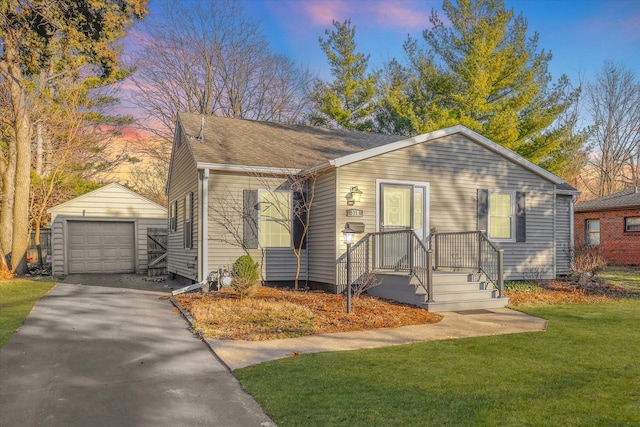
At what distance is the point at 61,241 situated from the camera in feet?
53.6

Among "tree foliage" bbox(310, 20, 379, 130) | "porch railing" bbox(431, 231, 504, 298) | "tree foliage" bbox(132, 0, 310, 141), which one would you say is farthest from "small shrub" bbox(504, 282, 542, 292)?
"tree foliage" bbox(132, 0, 310, 141)

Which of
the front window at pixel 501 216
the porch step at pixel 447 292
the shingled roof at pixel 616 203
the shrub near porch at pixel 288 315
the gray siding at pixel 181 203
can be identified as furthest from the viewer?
the shingled roof at pixel 616 203

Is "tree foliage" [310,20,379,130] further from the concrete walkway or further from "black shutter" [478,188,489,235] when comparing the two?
the concrete walkway

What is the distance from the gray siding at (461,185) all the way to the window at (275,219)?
1705mm

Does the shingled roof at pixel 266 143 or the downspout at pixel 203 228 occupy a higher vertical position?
the shingled roof at pixel 266 143

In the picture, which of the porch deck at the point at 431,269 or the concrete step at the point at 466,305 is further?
the porch deck at the point at 431,269

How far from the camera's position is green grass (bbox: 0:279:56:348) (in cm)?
733

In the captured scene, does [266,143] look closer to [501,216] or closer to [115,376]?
[501,216]

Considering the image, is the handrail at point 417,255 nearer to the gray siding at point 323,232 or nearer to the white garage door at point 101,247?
the gray siding at point 323,232

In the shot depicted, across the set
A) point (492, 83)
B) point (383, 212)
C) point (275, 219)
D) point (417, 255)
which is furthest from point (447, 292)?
point (492, 83)

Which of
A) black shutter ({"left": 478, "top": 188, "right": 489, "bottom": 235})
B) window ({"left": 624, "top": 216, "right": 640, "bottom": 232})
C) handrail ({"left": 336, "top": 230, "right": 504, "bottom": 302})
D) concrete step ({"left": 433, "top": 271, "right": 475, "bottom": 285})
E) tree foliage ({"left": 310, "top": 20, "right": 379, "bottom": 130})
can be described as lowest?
concrete step ({"left": 433, "top": 271, "right": 475, "bottom": 285})

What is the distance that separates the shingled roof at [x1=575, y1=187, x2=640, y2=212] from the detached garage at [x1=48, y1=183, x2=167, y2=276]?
19.3m

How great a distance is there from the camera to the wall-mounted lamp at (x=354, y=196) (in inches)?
422

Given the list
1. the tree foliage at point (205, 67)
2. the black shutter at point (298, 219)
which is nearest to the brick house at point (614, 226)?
the black shutter at point (298, 219)
